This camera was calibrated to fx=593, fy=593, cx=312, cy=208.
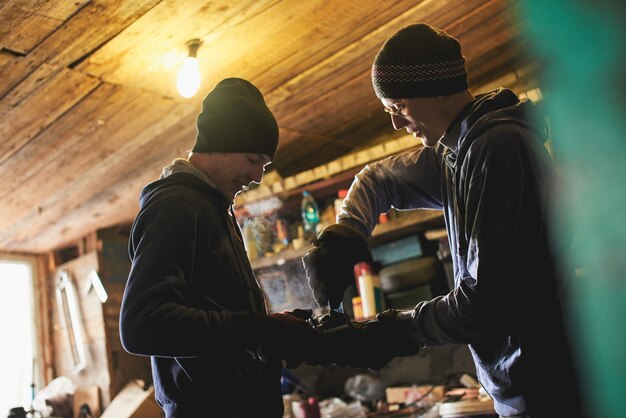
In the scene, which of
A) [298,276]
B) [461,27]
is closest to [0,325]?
[298,276]

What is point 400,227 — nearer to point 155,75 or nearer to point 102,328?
point 155,75

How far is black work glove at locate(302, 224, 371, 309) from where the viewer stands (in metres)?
2.15

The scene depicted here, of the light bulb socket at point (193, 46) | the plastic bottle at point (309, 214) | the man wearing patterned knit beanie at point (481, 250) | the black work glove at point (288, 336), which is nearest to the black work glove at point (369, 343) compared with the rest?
the man wearing patterned knit beanie at point (481, 250)

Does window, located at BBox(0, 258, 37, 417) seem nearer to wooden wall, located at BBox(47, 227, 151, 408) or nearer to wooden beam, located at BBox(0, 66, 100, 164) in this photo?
wooden wall, located at BBox(47, 227, 151, 408)

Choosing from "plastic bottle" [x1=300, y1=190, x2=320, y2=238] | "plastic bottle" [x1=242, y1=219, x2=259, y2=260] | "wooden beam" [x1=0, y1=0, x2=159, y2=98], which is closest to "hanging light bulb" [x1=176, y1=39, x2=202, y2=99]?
"wooden beam" [x1=0, y1=0, x2=159, y2=98]

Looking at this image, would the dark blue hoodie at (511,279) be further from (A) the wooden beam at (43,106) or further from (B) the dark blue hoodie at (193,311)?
(A) the wooden beam at (43,106)

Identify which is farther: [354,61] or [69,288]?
[69,288]

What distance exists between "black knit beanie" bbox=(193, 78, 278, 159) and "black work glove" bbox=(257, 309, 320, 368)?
2.04 feet

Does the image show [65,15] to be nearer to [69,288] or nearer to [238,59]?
[238,59]

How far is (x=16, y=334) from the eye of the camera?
5.24 metres

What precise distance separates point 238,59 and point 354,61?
76cm

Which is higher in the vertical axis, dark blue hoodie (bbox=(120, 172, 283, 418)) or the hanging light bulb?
the hanging light bulb

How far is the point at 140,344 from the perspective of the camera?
64.1 inches

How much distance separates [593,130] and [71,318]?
14.5ft
